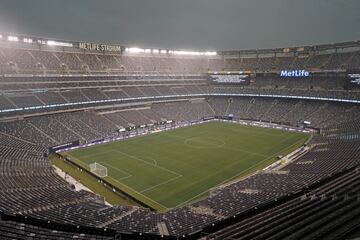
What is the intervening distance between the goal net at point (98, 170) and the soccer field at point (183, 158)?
3.03ft

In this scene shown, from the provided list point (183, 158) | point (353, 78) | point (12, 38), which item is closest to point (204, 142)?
point (183, 158)

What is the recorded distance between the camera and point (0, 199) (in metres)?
22.4

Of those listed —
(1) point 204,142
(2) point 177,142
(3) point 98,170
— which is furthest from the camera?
(2) point 177,142

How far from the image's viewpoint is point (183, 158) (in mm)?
43719

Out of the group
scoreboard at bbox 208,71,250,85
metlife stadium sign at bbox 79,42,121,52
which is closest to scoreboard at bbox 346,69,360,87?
scoreboard at bbox 208,71,250,85

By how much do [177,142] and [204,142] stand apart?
5.09 meters

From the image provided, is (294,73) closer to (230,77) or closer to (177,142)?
(230,77)

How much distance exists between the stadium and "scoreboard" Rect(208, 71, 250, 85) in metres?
0.37

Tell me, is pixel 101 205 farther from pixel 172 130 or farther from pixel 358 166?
pixel 172 130

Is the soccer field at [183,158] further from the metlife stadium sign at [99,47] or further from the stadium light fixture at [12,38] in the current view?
the metlife stadium sign at [99,47]

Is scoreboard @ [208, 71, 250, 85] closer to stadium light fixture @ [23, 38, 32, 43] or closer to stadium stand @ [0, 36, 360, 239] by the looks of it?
stadium stand @ [0, 36, 360, 239]

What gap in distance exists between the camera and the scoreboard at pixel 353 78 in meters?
60.5

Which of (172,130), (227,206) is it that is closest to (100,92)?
(172,130)

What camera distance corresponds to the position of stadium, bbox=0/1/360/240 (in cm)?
1958
